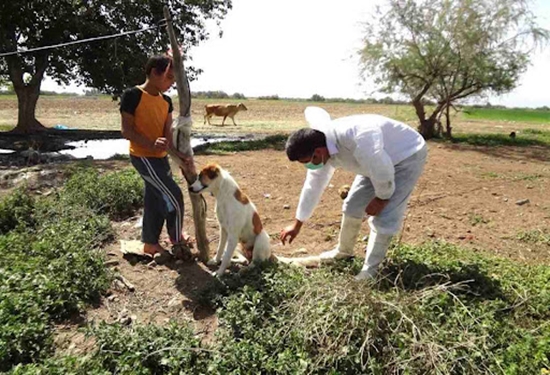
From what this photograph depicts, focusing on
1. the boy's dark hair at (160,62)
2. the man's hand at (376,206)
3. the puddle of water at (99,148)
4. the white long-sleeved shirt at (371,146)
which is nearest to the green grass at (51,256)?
the boy's dark hair at (160,62)

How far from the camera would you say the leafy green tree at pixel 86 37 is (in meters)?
15.5

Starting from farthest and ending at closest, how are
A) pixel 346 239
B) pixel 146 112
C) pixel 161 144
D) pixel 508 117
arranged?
pixel 508 117 → pixel 346 239 → pixel 146 112 → pixel 161 144

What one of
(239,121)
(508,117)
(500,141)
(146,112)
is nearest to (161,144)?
(146,112)

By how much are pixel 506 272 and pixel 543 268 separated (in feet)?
1.56

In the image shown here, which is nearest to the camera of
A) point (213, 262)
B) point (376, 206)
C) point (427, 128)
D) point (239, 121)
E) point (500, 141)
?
point (376, 206)

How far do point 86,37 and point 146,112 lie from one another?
541 inches

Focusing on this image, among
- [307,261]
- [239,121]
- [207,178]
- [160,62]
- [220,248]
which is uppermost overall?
[160,62]

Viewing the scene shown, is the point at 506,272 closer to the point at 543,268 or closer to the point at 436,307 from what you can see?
the point at 543,268

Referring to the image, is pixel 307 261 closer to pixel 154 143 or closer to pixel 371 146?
pixel 371 146

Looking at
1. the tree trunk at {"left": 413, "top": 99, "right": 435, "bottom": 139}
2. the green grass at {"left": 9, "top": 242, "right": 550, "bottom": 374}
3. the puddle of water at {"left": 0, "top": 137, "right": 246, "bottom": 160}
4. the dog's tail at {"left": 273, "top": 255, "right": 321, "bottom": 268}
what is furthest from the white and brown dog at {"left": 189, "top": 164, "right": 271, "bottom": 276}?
the tree trunk at {"left": 413, "top": 99, "right": 435, "bottom": 139}

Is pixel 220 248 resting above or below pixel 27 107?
below

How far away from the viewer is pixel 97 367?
2.85 meters

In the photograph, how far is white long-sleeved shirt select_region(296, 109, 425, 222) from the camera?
3467 mm

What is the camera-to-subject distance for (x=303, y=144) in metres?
3.51
